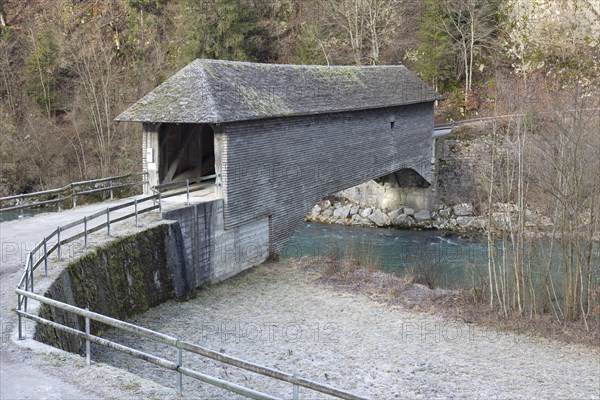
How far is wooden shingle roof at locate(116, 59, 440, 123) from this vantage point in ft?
53.6

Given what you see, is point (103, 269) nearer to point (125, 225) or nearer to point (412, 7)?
point (125, 225)

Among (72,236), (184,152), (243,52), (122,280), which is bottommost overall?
(122,280)

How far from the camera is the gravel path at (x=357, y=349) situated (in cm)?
1145

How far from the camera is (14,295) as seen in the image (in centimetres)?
1107

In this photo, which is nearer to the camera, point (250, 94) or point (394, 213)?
point (250, 94)

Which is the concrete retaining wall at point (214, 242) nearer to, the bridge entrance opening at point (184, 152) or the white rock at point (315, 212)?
the bridge entrance opening at point (184, 152)

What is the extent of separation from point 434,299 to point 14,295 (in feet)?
32.2

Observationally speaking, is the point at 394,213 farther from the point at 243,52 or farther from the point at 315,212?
the point at 243,52

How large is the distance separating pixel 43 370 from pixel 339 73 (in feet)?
A: 53.9

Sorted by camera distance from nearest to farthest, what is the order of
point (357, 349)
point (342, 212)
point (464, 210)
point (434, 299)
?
point (357, 349) < point (434, 299) < point (464, 210) < point (342, 212)

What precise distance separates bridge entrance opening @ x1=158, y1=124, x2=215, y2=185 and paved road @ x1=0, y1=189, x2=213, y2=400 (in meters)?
1.61

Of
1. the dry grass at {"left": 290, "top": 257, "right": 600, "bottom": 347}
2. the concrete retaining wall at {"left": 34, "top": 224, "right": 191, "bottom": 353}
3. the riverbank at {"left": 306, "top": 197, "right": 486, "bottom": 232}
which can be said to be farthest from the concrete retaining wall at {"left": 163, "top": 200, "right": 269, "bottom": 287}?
the riverbank at {"left": 306, "top": 197, "right": 486, "bottom": 232}

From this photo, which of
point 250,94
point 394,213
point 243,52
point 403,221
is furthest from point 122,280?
point 243,52

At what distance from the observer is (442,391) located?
11.4m
